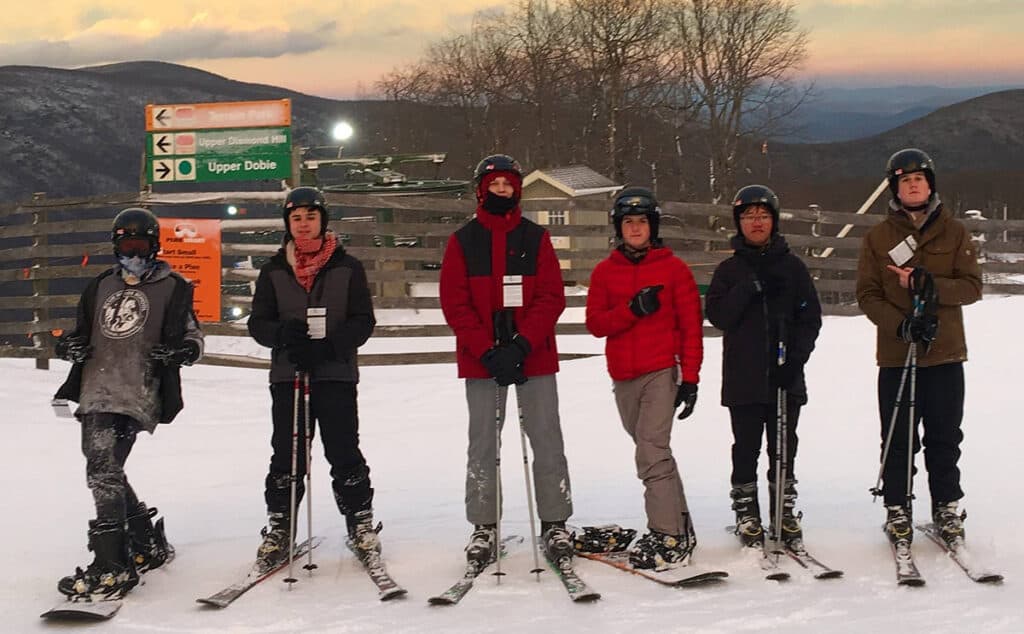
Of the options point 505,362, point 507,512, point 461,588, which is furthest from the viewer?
point 507,512

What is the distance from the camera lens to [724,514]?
19.4 feet

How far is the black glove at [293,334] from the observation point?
4855 millimetres

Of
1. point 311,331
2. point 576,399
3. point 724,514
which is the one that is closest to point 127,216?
point 311,331

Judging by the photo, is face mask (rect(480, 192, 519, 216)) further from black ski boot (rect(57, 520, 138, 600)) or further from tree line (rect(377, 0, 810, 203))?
tree line (rect(377, 0, 810, 203))

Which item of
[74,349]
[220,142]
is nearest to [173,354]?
[74,349]

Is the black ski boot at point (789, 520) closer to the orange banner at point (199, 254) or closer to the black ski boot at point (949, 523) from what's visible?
the black ski boot at point (949, 523)

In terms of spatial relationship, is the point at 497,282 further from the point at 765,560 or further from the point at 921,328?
the point at 921,328

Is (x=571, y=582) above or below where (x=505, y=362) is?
below

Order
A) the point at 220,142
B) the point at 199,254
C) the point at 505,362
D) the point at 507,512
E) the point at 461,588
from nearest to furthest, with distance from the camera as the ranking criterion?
the point at 461,588, the point at 505,362, the point at 507,512, the point at 199,254, the point at 220,142

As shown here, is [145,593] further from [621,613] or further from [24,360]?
[24,360]

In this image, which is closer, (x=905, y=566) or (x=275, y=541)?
(x=905, y=566)

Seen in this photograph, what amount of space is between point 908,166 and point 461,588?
118 inches

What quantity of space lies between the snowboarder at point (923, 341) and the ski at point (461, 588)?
205cm

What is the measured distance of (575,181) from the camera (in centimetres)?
2595
